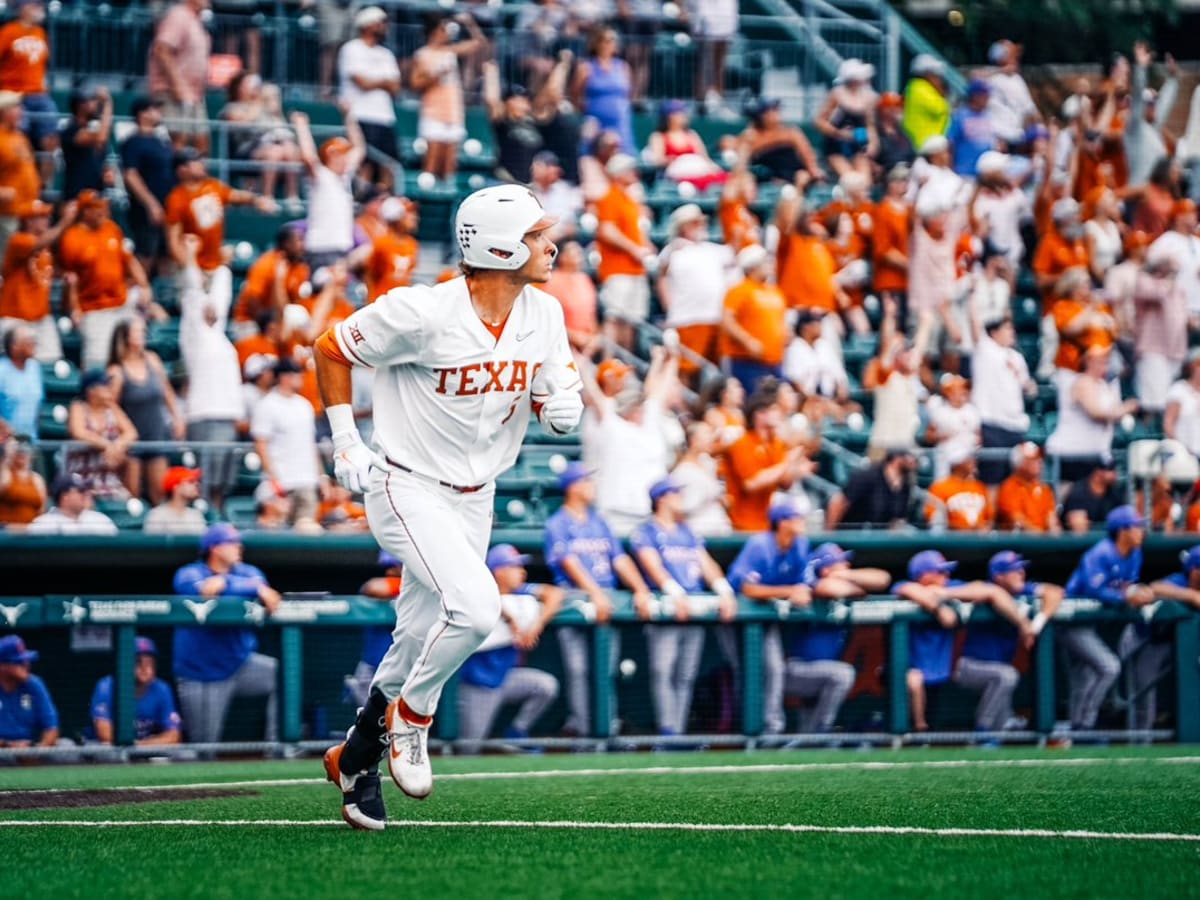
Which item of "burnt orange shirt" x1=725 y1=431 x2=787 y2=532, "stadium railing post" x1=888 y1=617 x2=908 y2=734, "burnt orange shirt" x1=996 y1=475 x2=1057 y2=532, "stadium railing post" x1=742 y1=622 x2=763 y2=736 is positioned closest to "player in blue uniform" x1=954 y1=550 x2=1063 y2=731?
"stadium railing post" x1=888 y1=617 x2=908 y2=734

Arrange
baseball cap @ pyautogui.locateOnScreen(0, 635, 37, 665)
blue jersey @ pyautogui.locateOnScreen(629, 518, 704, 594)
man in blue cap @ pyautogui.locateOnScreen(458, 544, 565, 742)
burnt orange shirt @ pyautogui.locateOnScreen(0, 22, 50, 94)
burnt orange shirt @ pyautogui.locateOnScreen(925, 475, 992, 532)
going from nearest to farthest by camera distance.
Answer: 1. baseball cap @ pyautogui.locateOnScreen(0, 635, 37, 665)
2. man in blue cap @ pyautogui.locateOnScreen(458, 544, 565, 742)
3. blue jersey @ pyautogui.locateOnScreen(629, 518, 704, 594)
4. burnt orange shirt @ pyautogui.locateOnScreen(925, 475, 992, 532)
5. burnt orange shirt @ pyautogui.locateOnScreen(0, 22, 50, 94)

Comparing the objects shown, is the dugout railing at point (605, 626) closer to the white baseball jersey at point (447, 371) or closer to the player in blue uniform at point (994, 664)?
the player in blue uniform at point (994, 664)

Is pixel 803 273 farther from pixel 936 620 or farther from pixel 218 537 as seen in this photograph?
pixel 218 537

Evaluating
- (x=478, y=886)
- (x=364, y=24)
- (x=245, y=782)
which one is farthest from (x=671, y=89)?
(x=478, y=886)

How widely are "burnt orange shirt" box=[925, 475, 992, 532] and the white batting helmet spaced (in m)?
8.22

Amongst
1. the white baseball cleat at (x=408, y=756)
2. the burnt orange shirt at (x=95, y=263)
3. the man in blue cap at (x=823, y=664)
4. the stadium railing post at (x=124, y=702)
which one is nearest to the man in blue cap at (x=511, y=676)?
the man in blue cap at (x=823, y=664)

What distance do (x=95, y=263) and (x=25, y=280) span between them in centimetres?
54

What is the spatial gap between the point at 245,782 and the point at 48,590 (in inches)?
140

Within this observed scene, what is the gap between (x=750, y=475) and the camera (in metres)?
14.3

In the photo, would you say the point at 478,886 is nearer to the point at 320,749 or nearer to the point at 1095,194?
the point at 320,749

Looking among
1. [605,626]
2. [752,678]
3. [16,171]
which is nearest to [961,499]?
[752,678]

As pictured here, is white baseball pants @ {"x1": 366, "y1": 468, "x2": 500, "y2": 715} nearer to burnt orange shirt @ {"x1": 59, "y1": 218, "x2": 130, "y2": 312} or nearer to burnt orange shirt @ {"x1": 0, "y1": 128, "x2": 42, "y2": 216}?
burnt orange shirt @ {"x1": 59, "y1": 218, "x2": 130, "y2": 312}

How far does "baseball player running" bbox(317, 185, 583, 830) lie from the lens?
7.23 metres

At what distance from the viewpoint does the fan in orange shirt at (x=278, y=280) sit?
50.6ft
